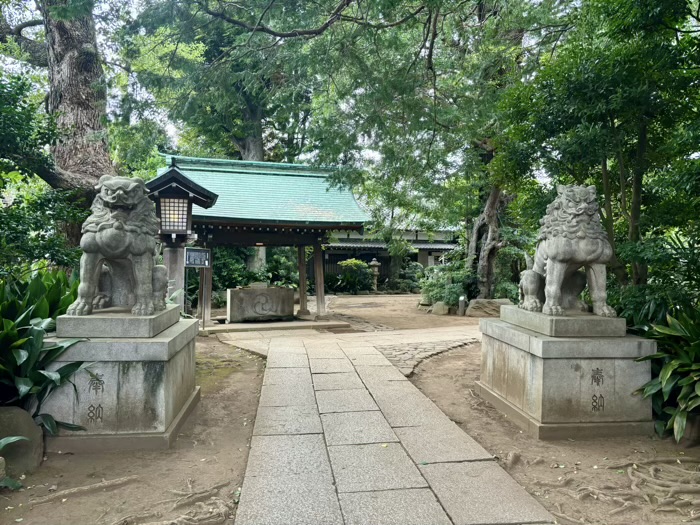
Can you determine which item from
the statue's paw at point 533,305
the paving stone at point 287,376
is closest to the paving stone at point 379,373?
the paving stone at point 287,376

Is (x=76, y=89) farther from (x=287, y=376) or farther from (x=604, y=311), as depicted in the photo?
(x=604, y=311)

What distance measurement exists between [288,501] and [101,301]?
248cm

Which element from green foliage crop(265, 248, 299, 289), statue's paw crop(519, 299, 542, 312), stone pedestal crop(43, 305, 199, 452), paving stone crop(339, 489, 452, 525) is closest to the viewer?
paving stone crop(339, 489, 452, 525)

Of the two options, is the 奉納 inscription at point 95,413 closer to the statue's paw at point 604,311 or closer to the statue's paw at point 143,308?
the statue's paw at point 143,308

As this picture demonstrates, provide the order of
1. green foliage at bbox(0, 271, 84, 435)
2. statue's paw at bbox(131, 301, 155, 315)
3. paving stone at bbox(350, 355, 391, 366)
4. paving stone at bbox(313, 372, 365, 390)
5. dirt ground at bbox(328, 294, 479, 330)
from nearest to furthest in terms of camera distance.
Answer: green foliage at bbox(0, 271, 84, 435) → statue's paw at bbox(131, 301, 155, 315) → paving stone at bbox(313, 372, 365, 390) → paving stone at bbox(350, 355, 391, 366) → dirt ground at bbox(328, 294, 479, 330)

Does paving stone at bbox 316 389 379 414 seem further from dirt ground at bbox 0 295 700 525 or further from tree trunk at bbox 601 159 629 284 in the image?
tree trunk at bbox 601 159 629 284

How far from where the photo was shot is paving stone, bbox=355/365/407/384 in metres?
5.55

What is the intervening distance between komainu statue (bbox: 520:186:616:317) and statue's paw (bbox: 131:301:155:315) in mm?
3540

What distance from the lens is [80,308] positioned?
11.6 ft

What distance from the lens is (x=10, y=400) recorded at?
3180 millimetres

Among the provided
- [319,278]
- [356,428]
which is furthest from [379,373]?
[319,278]

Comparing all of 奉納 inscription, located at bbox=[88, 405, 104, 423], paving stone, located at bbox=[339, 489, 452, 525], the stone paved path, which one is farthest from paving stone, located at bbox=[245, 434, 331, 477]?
奉納 inscription, located at bbox=[88, 405, 104, 423]

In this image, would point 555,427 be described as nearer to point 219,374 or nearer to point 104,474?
point 104,474

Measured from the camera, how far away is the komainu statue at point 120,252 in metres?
3.60
